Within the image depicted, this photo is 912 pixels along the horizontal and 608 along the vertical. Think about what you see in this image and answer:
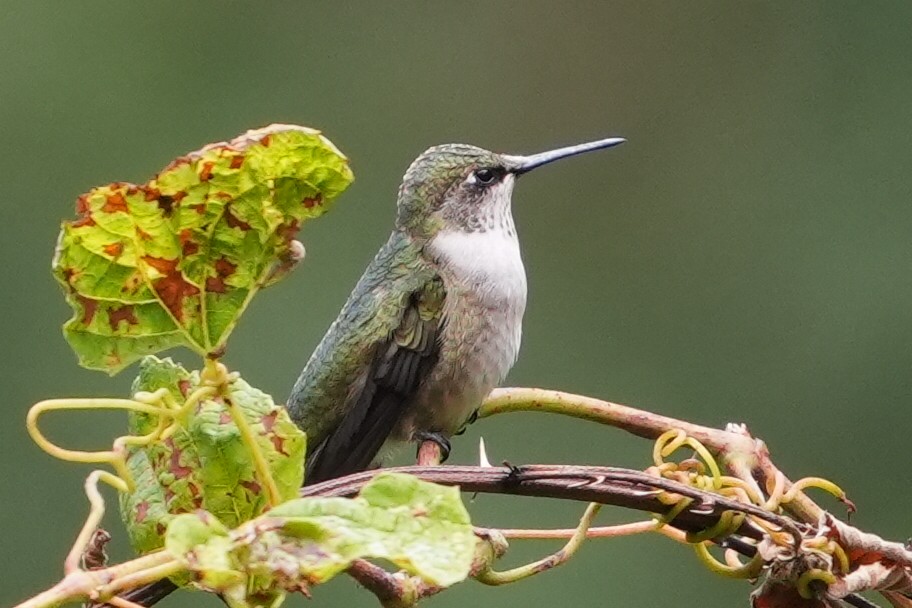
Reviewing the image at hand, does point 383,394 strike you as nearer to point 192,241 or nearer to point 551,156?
point 551,156

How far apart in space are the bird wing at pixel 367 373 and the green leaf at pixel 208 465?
143cm

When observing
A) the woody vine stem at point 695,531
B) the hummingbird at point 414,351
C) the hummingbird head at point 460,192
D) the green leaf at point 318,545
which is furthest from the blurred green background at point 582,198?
the green leaf at point 318,545

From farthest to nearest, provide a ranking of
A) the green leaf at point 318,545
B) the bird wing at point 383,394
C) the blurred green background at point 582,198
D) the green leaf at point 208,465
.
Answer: the blurred green background at point 582,198, the bird wing at point 383,394, the green leaf at point 208,465, the green leaf at point 318,545

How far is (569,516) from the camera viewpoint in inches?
250

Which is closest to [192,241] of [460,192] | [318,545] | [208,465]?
[208,465]

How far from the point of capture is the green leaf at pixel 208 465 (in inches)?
50.1

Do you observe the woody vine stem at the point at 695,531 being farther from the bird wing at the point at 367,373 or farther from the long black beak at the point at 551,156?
the long black beak at the point at 551,156

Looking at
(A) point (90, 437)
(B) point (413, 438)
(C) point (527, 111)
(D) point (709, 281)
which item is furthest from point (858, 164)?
(B) point (413, 438)

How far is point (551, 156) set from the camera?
9.91 ft

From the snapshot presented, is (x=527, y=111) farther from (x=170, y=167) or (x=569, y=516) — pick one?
(x=170, y=167)

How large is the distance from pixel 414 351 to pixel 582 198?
280 inches

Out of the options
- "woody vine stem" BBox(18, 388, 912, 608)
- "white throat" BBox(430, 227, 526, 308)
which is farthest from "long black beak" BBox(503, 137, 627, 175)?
"woody vine stem" BBox(18, 388, 912, 608)

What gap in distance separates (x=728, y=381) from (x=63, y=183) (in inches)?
154

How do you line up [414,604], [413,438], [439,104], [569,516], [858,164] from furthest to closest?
1. [439,104]
2. [858,164]
3. [569,516]
4. [413,438]
5. [414,604]
